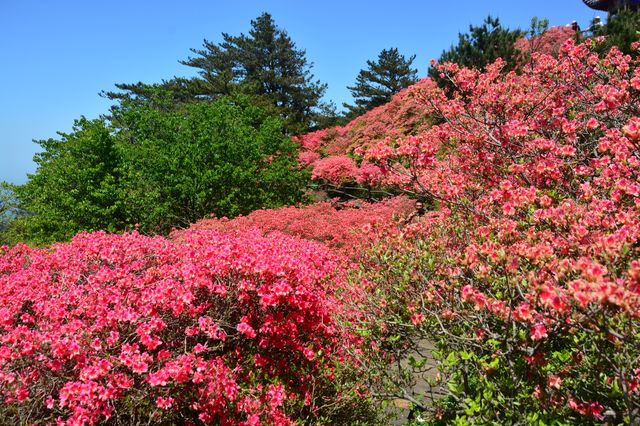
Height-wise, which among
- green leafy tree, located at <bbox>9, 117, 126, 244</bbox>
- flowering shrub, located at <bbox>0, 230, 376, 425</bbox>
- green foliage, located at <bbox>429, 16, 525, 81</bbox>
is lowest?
flowering shrub, located at <bbox>0, 230, 376, 425</bbox>

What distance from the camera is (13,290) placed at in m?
4.20

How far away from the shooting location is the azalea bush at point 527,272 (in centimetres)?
193

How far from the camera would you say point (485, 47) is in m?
15.3

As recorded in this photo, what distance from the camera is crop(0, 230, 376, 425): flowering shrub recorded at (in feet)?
9.46

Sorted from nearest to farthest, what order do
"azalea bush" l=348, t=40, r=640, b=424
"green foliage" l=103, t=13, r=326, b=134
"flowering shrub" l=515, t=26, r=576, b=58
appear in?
"azalea bush" l=348, t=40, r=640, b=424
"flowering shrub" l=515, t=26, r=576, b=58
"green foliage" l=103, t=13, r=326, b=134

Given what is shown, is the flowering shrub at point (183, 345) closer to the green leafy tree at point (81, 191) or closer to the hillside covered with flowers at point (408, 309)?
the hillside covered with flowers at point (408, 309)

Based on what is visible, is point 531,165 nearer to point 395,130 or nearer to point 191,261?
point 191,261

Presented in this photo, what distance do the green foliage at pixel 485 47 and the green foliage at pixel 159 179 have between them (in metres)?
7.80

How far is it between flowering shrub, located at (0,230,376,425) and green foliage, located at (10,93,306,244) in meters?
8.81

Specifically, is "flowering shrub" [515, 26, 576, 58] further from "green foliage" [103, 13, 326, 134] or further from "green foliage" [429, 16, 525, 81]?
"green foliage" [103, 13, 326, 134]

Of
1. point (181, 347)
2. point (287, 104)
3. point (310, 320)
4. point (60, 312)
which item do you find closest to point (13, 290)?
point (60, 312)

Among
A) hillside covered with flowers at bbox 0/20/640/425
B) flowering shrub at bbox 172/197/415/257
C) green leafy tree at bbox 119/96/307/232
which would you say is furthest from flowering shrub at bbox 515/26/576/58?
hillside covered with flowers at bbox 0/20/640/425

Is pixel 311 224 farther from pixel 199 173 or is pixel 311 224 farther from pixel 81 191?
pixel 81 191

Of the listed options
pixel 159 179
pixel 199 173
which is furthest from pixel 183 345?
pixel 159 179
